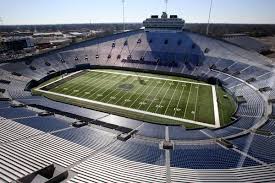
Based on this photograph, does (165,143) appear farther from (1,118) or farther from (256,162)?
(1,118)

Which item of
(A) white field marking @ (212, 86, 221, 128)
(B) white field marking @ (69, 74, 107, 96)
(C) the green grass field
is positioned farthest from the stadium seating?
(B) white field marking @ (69, 74, 107, 96)

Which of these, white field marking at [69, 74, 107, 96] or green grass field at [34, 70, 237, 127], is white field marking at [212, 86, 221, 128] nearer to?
green grass field at [34, 70, 237, 127]

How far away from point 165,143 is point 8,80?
125 feet

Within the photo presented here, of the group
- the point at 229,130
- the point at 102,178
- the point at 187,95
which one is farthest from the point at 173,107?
the point at 102,178

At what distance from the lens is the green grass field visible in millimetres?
36656

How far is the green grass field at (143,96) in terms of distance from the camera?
3666cm

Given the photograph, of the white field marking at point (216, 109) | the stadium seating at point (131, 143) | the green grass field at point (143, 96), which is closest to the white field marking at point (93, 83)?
the green grass field at point (143, 96)

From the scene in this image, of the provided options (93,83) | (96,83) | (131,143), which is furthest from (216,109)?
(93,83)

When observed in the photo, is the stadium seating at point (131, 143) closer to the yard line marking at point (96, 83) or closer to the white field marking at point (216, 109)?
the white field marking at point (216, 109)

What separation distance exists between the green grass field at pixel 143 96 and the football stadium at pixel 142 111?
191mm

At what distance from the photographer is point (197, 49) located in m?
65.8

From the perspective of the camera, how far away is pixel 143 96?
44562 mm

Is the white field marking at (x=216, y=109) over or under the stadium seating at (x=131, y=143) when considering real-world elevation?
under

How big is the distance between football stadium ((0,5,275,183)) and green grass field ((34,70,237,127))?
0.63ft
